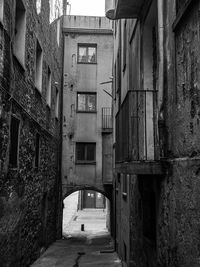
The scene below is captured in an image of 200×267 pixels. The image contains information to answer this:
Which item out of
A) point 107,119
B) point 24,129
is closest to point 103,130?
point 107,119

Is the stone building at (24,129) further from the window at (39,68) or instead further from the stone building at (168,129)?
the stone building at (168,129)

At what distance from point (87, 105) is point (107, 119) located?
1.32 metres

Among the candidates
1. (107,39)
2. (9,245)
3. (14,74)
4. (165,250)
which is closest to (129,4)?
(14,74)

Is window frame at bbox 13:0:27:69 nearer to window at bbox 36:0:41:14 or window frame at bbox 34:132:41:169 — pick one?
window at bbox 36:0:41:14

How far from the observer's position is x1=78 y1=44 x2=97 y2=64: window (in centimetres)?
1823

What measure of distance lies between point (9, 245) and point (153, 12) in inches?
217

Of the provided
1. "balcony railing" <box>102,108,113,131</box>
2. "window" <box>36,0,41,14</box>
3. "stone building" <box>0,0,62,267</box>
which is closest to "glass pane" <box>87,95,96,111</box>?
"balcony railing" <box>102,108,113,131</box>

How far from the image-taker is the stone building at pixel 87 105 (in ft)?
56.1

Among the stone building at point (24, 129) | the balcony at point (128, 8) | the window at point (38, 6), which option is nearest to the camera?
the balcony at point (128, 8)

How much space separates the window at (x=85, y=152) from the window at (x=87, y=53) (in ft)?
14.9

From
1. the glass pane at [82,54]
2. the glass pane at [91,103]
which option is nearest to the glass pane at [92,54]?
the glass pane at [82,54]

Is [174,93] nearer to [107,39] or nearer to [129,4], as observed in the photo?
[129,4]

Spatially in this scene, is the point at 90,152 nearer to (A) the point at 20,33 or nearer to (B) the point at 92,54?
(B) the point at 92,54

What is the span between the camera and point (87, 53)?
18375 millimetres
